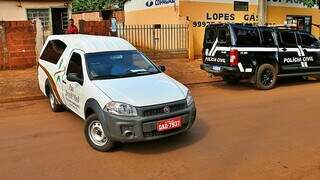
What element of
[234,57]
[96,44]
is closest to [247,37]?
[234,57]

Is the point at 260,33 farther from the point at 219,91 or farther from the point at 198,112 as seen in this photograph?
the point at 198,112

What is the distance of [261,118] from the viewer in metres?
8.41

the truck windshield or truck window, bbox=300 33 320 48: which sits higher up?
truck window, bbox=300 33 320 48

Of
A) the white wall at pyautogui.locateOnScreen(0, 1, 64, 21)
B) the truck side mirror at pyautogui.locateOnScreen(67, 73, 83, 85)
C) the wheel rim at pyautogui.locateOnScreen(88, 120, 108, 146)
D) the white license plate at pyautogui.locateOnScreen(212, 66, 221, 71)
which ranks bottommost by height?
the wheel rim at pyautogui.locateOnScreen(88, 120, 108, 146)

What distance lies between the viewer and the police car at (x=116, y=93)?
6.05 metres

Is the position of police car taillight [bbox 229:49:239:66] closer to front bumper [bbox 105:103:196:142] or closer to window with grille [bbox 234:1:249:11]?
front bumper [bbox 105:103:196:142]

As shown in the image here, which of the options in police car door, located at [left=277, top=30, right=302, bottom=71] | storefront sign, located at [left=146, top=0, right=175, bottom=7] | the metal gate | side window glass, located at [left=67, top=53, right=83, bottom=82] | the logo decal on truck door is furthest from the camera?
storefront sign, located at [left=146, top=0, right=175, bottom=7]

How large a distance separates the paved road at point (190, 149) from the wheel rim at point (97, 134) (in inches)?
7.7

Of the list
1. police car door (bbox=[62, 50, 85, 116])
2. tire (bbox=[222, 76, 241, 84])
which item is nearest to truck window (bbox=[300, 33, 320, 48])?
tire (bbox=[222, 76, 241, 84])

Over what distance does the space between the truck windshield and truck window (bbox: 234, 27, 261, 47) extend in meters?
4.65

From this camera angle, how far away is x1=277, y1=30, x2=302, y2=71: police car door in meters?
12.4

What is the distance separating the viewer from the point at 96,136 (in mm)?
6520

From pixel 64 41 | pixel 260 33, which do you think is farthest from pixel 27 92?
pixel 260 33

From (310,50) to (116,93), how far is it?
8818mm
